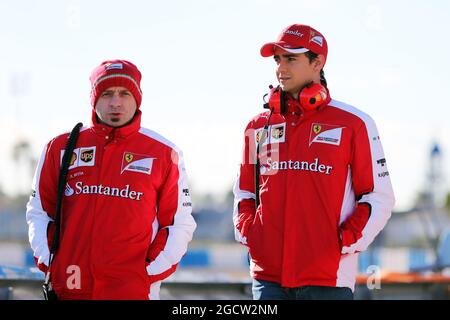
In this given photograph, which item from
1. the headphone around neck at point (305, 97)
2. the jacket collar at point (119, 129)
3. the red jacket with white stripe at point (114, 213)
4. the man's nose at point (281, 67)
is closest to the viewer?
the red jacket with white stripe at point (114, 213)

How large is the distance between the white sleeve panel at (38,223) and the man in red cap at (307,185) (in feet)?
3.76

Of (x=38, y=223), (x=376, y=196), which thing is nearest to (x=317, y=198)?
(x=376, y=196)

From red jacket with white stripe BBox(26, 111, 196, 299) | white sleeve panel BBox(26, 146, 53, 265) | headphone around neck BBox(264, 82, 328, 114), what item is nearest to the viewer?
red jacket with white stripe BBox(26, 111, 196, 299)

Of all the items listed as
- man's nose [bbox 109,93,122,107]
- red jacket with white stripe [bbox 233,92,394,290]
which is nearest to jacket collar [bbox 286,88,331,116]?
red jacket with white stripe [bbox 233,92,394,290]

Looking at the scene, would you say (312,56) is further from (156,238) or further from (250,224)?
(156,238)

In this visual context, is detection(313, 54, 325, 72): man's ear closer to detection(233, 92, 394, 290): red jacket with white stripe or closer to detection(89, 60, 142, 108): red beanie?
detection(233, 92, 394, 290): red jacket with white stripe

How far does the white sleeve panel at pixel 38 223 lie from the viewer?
17.8 feet

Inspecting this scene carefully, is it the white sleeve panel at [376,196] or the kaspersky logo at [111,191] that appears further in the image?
the white sleeve panel at [376,196]

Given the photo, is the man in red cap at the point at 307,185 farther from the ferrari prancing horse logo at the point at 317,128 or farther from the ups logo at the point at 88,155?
the ups logo at the point at 88,155

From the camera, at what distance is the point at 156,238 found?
217 inches

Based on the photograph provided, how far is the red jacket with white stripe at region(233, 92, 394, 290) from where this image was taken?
5.51 metres

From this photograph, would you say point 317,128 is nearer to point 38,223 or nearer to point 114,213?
point 114,213

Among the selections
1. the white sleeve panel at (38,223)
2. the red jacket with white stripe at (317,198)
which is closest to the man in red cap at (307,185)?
the red jacket with white stripe at (317,198)
